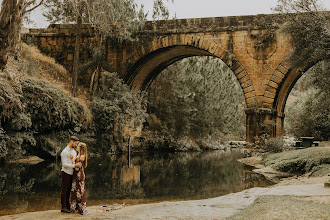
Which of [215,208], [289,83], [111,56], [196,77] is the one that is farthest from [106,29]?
[215,208]

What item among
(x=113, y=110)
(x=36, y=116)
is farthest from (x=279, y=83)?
(x=36, y=116)

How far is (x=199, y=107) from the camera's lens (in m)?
25.0

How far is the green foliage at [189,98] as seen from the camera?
79.2ft

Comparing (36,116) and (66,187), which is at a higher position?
(36,116)

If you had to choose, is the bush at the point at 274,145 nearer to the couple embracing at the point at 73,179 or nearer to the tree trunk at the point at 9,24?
the couple embracing at the point at 73,179

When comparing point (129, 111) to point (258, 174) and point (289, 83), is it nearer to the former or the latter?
point (289, 83)

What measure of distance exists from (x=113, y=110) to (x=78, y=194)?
493 inches

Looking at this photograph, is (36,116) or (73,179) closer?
(73,179)

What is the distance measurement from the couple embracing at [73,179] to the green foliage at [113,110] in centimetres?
1203

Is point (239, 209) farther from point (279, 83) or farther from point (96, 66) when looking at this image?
point (96, 66)

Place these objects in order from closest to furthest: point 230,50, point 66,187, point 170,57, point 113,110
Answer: point 66,187 → point 230,50 → point 113,110 → point 170,57

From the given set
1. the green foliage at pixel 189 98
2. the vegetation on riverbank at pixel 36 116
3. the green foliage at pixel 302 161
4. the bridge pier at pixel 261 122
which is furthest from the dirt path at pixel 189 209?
the green foliage at pixel 189 98

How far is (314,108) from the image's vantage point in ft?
67.3

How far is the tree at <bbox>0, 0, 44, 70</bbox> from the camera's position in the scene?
6262 millimetres
